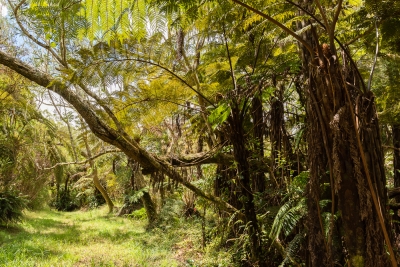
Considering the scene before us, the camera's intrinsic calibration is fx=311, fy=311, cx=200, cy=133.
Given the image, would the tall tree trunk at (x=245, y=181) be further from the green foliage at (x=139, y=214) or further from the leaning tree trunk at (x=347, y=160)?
the green foliage at (x=139, y=214)

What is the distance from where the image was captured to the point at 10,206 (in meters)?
7.57

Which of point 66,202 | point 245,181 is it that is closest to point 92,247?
point 245,181

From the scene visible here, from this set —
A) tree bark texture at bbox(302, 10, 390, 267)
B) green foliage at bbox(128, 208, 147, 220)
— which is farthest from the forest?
green foliage at bbox(128, 208, 147, 220)

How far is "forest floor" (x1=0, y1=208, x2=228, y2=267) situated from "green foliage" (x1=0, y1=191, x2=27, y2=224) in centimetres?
32

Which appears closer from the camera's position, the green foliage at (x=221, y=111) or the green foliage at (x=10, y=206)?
the green foliage at (x=221, y=111)

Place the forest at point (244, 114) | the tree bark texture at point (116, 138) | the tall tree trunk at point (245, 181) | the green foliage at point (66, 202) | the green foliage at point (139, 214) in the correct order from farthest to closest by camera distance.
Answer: the green foliage at point (66, 202) < the green foliage at point (139, 214) < the tree bark texture at point (116, 138) < the tall tree trunk at point (245, 181) < the forest at point (244, 114)

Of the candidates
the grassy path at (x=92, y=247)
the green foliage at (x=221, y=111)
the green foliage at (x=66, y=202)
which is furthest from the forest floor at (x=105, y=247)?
the green foliage at (x=66, y=202)

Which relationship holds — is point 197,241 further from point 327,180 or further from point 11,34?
point 11,34

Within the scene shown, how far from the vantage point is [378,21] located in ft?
7.66

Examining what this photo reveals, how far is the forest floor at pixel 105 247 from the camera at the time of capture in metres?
4.89

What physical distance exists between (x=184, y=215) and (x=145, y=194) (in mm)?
1303

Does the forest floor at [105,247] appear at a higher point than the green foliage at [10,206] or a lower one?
lower

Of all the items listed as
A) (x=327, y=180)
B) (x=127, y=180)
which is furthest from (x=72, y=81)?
(x=127, y=180)

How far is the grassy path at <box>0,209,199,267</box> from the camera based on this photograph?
4895 mm
